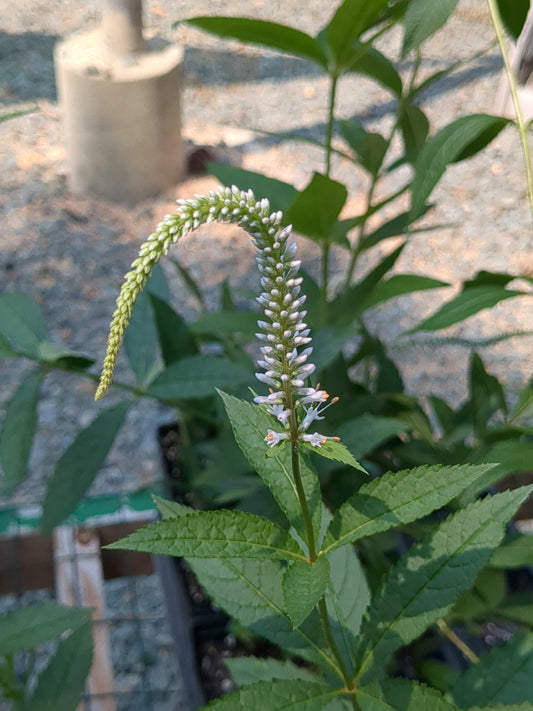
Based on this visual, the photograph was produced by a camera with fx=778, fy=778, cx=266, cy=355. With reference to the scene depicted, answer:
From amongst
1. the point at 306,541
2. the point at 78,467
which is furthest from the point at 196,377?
the point at 306,541

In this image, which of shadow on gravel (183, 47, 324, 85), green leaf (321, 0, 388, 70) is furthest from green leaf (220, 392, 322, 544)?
shadow on gravel (183, 47, 324, 85)

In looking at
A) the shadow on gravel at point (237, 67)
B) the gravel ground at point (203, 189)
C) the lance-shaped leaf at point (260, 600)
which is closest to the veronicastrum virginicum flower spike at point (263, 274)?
the lance-shaped leaf at point (260, 600)

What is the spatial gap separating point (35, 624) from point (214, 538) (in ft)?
1.20

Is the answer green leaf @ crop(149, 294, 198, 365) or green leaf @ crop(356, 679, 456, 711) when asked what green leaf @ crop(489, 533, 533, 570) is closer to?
green leaf @ crop(356, 679, 456, 711)

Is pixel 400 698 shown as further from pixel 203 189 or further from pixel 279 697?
pixel 203 189

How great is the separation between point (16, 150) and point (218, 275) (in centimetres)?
98

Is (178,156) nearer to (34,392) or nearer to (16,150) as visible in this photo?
(16,150)

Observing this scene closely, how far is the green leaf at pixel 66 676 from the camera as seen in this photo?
0.77 m

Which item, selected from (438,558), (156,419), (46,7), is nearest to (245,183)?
(438,558)

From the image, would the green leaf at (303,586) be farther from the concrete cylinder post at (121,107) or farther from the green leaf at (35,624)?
the concrete cylinder post at (121,107)

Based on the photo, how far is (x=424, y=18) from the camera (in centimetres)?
62

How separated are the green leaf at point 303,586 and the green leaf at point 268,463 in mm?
38

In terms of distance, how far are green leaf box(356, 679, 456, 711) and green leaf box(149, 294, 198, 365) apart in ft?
1.88

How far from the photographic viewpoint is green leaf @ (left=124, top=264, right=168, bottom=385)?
1.03 meters
